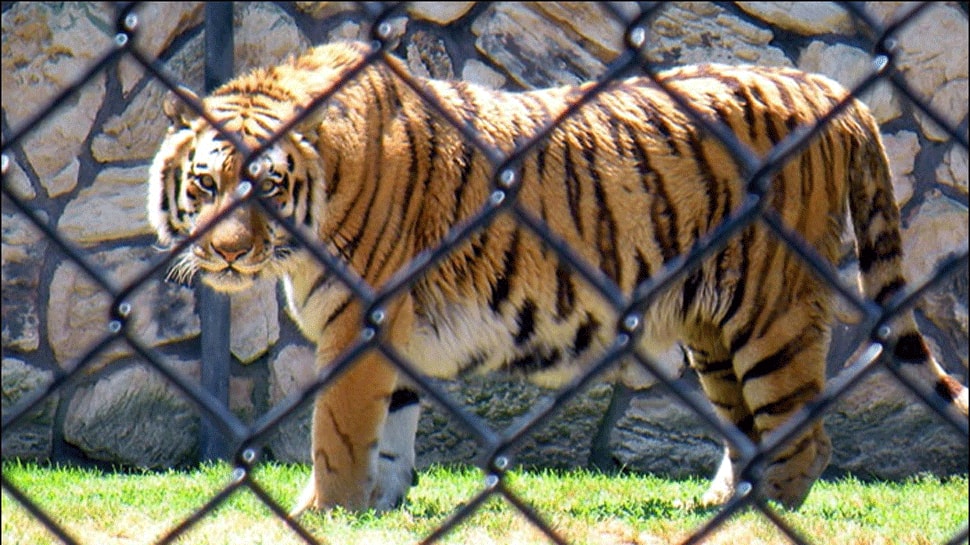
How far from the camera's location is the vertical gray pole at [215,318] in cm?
507

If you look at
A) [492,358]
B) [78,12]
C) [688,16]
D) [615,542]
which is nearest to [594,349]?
[492,358]

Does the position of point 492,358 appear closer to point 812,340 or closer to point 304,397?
point 812,340

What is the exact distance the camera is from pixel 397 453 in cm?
412

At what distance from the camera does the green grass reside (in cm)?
334

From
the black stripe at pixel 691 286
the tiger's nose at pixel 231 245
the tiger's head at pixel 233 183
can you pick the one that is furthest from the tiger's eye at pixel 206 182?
the black stripe at pixel 691 286

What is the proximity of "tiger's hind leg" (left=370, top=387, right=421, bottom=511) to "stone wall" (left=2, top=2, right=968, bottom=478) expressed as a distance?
988 millimetres

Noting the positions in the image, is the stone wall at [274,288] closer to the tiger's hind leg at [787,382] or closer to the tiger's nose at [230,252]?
the tiger's hind leg at [787,382]

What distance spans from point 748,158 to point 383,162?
7.97 ft

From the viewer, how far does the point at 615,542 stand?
342 centimetres

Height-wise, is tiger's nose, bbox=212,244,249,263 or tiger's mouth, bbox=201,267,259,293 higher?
tiger's nose, bbox=212,244,249,263

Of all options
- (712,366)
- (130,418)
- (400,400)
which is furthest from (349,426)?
(130,418)

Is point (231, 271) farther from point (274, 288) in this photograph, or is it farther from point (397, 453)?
point (274, 288)

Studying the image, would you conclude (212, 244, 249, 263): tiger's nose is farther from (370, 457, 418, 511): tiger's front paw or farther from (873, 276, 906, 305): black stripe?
(873, 276, 906, 305): black stripe

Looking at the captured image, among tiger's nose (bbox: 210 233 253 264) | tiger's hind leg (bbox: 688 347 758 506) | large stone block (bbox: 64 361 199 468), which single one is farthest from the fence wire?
large stone block (bbox: 64 361 199 468)
